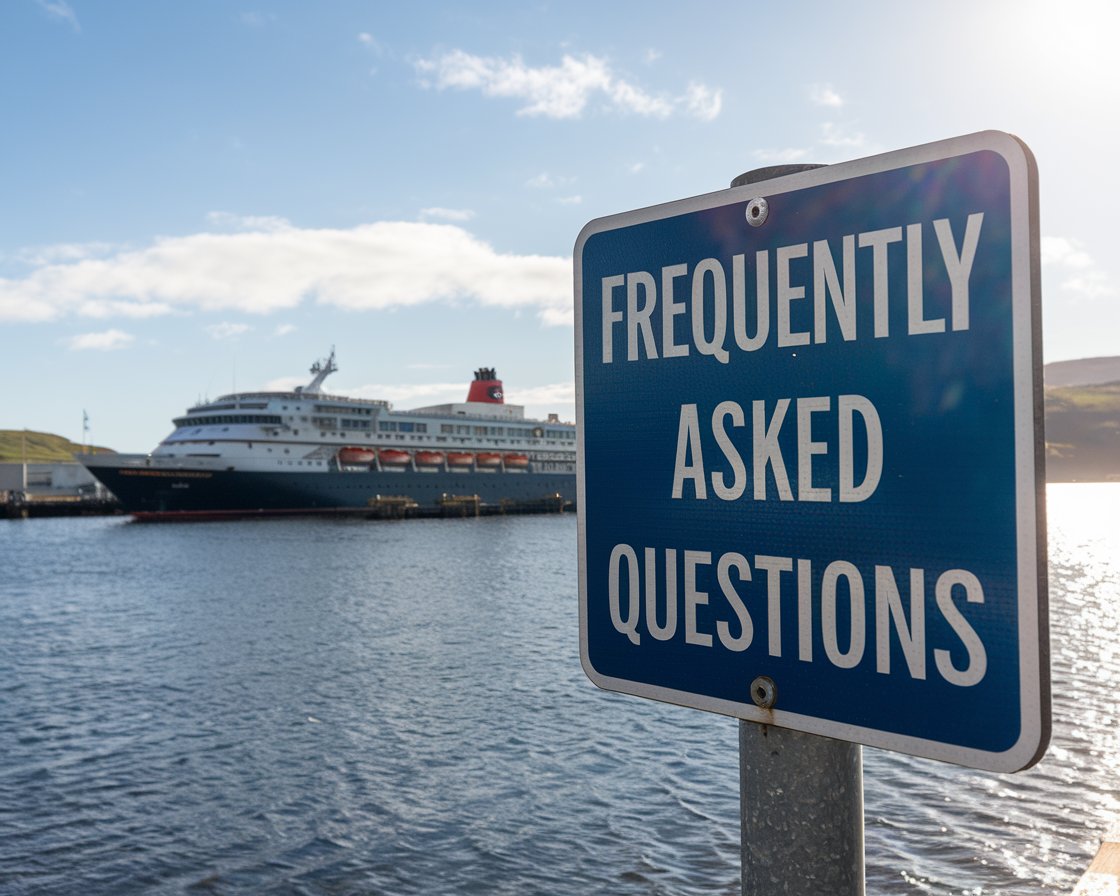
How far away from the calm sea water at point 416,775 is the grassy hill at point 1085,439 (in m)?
144

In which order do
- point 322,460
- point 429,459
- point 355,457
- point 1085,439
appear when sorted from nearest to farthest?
point 322,460
point 355,457
point 429,459
point 1085,439

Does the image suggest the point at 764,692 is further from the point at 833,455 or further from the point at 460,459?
the point at 460,459

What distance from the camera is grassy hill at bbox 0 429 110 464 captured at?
15899cm

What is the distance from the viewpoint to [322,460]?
6122 cm

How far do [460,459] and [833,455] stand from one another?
228 feet

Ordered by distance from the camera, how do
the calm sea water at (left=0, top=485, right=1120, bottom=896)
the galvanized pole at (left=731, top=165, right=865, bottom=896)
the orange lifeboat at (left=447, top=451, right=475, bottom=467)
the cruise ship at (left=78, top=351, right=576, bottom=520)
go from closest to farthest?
the galvanized pole at (left=731, top=165, right=865, bottom=896) < the calm sea water at (left=0, top=485, right=1120, bottom=896) < the cruise ship at (left=78, top=351, right=576, bottom=520) < the orange lifeboat at (left=447, top=451, right=475, bottom=467)

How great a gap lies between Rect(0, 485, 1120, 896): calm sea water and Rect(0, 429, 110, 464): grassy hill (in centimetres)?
15767

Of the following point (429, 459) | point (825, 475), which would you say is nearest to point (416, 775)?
point (825, 475)

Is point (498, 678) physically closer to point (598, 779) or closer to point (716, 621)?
point (598, 779)

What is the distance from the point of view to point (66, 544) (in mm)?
48750

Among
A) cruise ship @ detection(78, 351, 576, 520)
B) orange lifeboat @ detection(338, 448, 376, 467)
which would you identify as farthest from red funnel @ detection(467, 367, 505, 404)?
orange lifeboat @ detection(338, 448, 376, 467)

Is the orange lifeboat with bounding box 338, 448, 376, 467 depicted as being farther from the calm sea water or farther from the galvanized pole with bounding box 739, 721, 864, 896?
the galvanized pole with bounding box 739, 721, 864, 896

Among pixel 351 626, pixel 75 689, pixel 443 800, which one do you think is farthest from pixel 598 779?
pixel 351 626

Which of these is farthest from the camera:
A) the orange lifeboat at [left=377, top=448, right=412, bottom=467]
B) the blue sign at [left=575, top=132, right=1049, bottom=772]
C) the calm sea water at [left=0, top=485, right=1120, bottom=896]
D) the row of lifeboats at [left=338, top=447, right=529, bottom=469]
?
Result: the orange lifeboat at [left=377, top=448, right=412, bottom=467]
